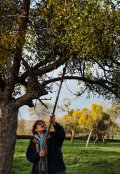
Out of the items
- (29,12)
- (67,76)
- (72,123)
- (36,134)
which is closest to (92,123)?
(72,123)

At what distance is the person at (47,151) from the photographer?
5.61 metres

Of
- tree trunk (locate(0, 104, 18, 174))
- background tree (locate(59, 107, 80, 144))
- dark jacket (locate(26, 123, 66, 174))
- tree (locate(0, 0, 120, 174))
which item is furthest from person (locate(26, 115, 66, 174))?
background tree (locate(59, 107, 80, 144))

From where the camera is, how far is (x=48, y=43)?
1051 centimetres

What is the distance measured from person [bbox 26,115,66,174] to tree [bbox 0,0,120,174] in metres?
3.31

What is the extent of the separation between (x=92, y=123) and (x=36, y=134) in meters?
26.8

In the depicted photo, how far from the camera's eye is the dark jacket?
18.4ft

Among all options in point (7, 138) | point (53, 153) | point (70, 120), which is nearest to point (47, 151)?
point (53, 153)

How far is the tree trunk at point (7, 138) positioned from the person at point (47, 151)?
18.0ft

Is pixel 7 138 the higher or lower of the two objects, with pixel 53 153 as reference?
higher

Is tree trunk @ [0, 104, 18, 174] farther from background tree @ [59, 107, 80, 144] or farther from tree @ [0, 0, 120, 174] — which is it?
background tree @ [59, 107, 80, 144]

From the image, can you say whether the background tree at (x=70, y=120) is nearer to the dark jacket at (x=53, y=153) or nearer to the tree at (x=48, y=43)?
the tree at (x=48, y=43)

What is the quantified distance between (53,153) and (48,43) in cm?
589

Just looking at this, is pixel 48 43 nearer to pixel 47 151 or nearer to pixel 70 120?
pixel 47 151

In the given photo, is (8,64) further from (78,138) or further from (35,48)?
(78,138)
